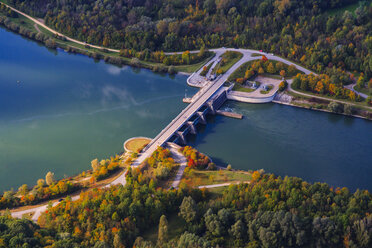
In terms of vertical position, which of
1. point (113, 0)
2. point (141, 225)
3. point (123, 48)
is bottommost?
point (141, 225)

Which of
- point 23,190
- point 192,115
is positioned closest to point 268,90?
point 192,115

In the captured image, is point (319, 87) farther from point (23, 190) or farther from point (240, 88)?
point (23, 190)

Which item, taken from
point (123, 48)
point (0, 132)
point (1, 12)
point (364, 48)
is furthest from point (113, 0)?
point (364, 48)

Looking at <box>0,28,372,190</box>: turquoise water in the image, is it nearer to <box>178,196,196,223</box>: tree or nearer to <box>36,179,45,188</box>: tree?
<box>36,179,45,188</box>: tree

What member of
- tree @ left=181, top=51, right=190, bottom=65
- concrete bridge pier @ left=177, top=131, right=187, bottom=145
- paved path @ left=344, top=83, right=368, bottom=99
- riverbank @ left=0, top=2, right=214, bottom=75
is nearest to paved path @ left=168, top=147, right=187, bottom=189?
concrete bridge pier @ left=177, top=131, right=187, bottom=145

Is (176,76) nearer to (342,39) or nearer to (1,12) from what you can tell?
(342,39)

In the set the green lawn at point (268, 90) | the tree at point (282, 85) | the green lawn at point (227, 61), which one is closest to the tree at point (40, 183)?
the green lawn at point (227, 61)
